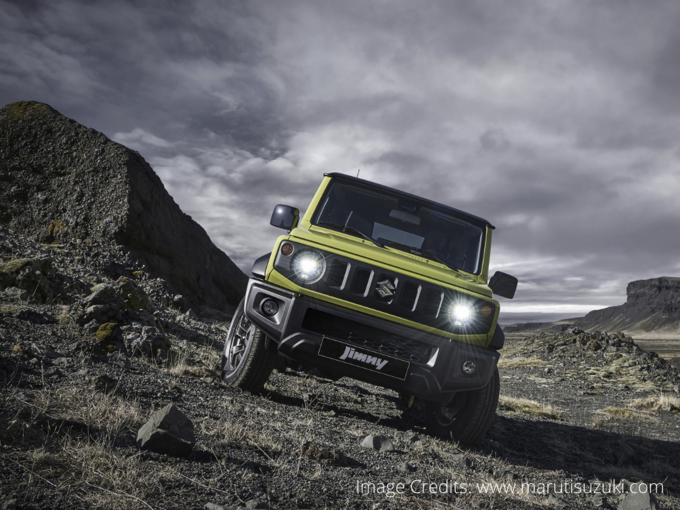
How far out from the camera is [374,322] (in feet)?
11.6

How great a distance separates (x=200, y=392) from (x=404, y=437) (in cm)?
184

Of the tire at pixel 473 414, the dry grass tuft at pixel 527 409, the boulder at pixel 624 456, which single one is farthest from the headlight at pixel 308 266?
the dry grass tuft at pixel 527 409

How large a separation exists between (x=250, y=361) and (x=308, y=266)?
106 cm

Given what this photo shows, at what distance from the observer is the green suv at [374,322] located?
3.53 m

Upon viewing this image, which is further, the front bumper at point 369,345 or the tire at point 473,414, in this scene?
the tire at point 473,414

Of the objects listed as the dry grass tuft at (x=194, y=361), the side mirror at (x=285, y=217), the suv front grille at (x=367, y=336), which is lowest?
the dry grass tuft at (x=194, y=361)

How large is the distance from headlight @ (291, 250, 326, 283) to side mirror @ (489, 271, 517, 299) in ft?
6.69

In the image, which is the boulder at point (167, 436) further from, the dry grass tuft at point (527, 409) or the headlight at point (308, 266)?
the dry grass tuft at point (527, 409)

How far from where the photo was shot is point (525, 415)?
727 centimetres

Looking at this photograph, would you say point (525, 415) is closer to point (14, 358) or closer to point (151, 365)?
point (151, 365)

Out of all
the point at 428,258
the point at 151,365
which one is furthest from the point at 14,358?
the point at 428,258

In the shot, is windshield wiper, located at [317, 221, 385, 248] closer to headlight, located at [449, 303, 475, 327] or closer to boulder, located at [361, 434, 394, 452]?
headlight, located at [449, 303, 475, 327]

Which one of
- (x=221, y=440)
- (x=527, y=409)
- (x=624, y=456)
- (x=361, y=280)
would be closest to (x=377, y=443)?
(x=221, y=440)

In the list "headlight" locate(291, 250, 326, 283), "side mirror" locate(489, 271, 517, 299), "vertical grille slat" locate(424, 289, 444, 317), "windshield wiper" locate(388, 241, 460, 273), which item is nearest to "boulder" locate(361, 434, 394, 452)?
"vertical grille slat" locate(424, 289, 444, 317)
